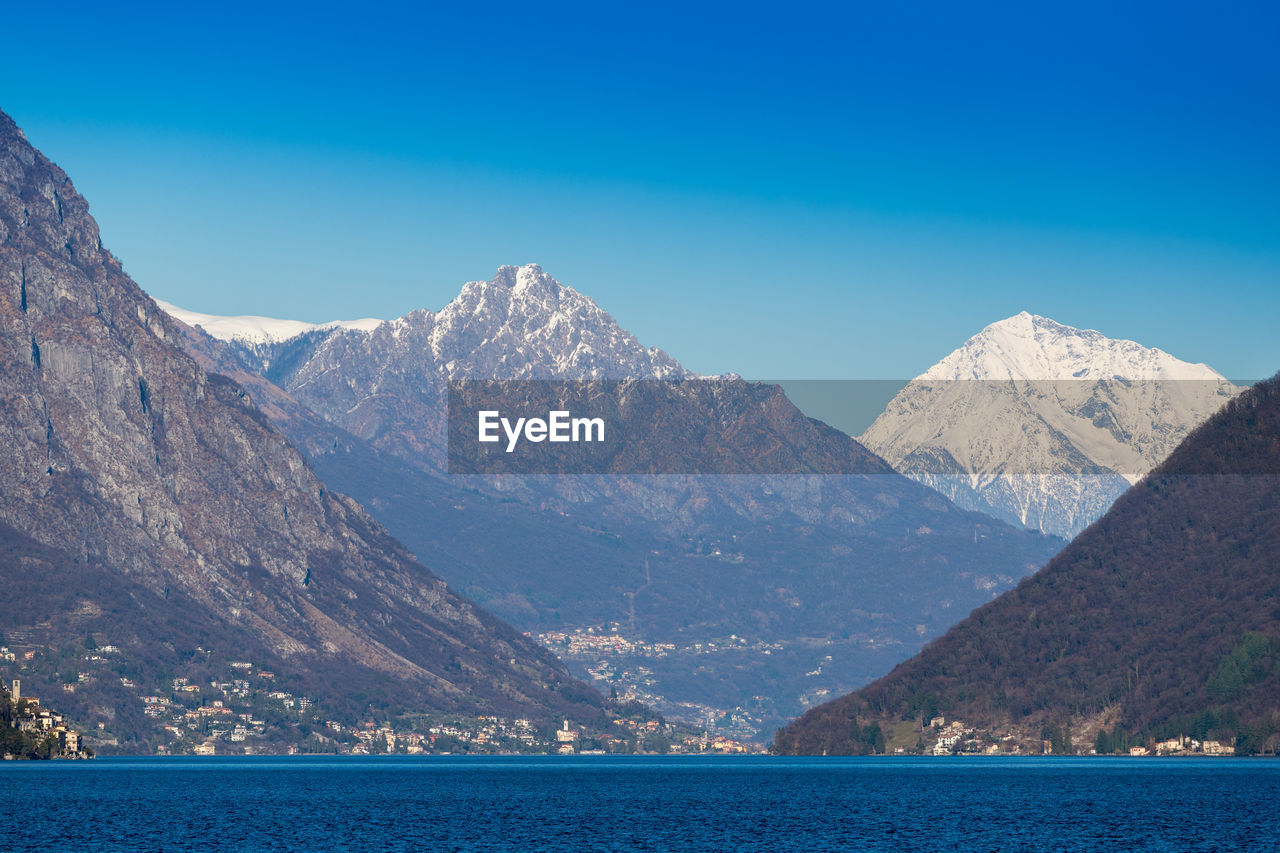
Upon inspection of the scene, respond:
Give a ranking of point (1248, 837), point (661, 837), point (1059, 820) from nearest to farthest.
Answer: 1. point (1248, 837)
2. point (661, 837)
3. point (1059, 820)

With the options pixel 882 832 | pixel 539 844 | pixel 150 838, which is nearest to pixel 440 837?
pixel 539 844

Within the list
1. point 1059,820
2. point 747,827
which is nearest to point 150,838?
point 747,827

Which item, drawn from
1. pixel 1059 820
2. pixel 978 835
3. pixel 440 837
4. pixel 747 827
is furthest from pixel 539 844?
pixel 1059 820

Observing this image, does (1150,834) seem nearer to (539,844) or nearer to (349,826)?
(539,844)

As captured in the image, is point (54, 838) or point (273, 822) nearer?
point (54, 838)

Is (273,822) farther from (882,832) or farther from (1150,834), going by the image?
(1150,834)

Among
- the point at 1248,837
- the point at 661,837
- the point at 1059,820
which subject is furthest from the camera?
the point at 1059,820

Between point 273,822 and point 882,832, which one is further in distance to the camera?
point 273,822

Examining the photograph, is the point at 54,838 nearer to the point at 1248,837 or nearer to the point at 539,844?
the point at 539,844
